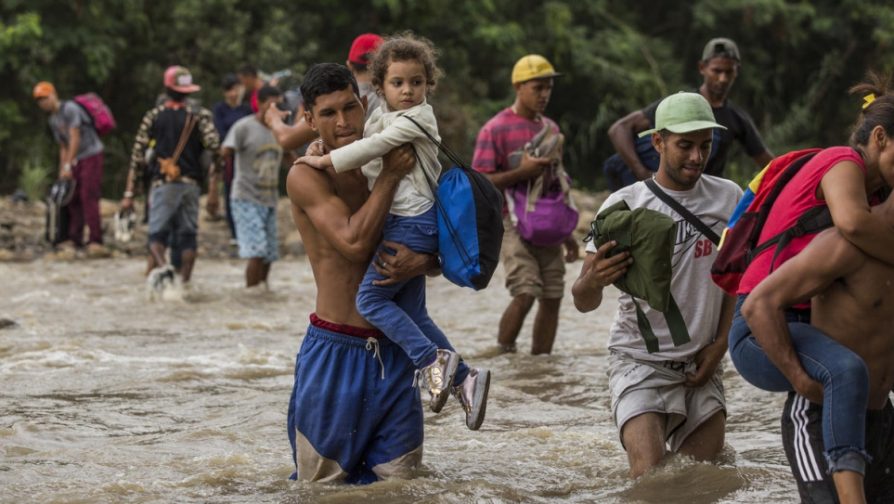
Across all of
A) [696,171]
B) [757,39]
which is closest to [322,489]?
[696,171]

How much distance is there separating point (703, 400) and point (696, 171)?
0.91 metres

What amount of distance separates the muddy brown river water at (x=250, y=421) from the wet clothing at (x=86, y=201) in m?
3.51

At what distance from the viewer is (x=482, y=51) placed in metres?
22.3

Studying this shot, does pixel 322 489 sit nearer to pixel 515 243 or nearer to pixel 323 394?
pixel 323 394

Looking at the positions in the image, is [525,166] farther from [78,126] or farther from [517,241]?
[78,126]

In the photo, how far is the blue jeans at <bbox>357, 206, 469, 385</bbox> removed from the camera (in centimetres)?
475

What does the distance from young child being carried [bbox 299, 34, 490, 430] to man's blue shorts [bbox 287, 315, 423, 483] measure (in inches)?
6.1

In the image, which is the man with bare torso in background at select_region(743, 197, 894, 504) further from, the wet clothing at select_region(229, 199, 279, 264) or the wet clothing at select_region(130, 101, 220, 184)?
the wet clothing at select_region(130, 101, 220, 184)

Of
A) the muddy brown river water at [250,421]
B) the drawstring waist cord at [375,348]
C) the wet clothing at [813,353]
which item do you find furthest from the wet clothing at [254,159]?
the wet clothing at [813,353]

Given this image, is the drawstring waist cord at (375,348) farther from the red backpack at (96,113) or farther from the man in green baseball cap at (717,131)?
the red backpack at (96,113)

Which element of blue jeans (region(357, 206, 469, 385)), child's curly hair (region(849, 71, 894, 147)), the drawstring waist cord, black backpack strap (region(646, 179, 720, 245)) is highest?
child's curly hair (region(849, 71, 894, 147))

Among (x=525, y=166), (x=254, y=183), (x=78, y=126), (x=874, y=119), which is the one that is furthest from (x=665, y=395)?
(x=78, y=126)

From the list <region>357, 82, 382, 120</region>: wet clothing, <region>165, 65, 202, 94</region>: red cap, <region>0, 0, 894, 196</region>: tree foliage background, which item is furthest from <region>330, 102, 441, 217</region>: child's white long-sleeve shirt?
<region>0, 0, 894, 196</region>: tree foliage background

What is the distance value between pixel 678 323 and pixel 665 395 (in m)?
0.29
